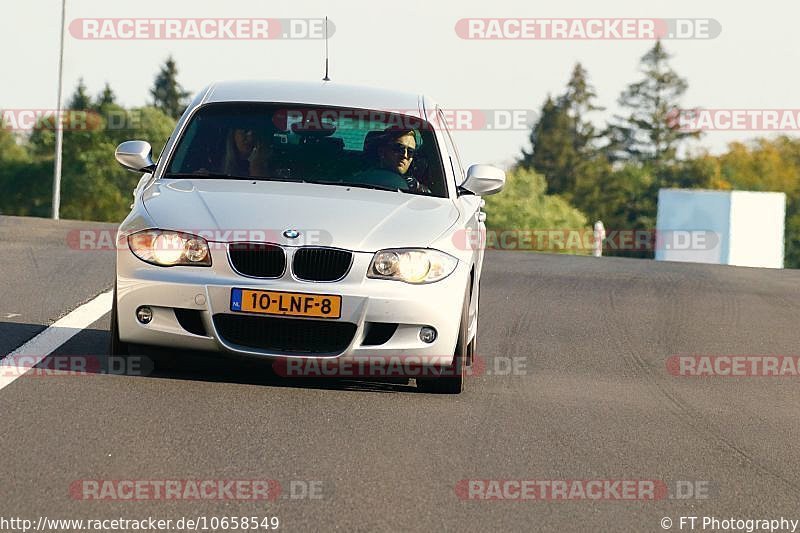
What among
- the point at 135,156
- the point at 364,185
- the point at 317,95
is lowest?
the point at 364,185

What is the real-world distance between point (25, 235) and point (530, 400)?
1336 centimetres

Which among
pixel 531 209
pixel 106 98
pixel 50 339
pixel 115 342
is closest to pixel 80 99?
pixel 106 98

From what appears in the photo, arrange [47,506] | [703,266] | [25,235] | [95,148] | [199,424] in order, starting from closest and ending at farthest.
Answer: [47,506], [199,424], [25,235], [703,266], [95,148]

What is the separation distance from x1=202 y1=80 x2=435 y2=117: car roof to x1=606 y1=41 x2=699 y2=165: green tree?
11774 centimetres

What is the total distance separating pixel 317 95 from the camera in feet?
32.7

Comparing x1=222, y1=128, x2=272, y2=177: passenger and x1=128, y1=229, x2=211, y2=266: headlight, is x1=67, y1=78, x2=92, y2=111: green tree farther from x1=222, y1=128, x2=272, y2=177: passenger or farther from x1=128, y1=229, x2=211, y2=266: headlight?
x1=128, y1=229, x2=211, y2=266: headlight

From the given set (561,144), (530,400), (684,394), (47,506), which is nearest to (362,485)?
(47,506)

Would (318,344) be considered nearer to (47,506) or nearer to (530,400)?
(530,400)

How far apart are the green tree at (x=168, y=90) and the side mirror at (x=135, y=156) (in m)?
139

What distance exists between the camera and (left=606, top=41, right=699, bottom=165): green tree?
126062 millimetres

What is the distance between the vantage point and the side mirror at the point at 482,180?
9680 mm

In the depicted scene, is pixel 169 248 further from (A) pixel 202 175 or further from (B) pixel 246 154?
(B) pixel 246 154

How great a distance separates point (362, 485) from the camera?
6.14 m

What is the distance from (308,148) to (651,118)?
120803 mm
